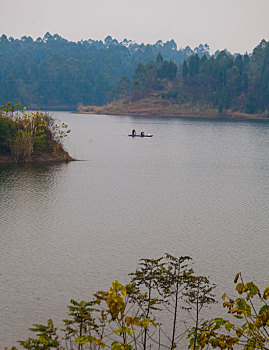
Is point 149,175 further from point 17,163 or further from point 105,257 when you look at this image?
point 105,257

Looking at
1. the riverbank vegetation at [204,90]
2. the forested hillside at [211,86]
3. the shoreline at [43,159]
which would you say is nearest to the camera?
the shoreline at [43,159]

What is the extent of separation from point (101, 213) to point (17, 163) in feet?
57.1

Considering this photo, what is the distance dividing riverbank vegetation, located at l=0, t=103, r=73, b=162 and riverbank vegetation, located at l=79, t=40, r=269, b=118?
104m

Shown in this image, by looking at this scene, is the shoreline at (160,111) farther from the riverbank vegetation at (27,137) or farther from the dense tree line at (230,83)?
the riverbank vegetation at (27,137)

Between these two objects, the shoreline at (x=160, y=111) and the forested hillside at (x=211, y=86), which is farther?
the forested hillside at (x=211, y=86)

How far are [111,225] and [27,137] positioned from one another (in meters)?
19.2

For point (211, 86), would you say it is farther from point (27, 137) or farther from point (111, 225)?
point (111, 225)

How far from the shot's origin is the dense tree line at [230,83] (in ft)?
476

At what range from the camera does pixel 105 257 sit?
20734 millimetres

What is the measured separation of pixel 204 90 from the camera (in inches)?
6260

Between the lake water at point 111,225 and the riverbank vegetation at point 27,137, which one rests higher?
the riverbank vegetation at point 27,137

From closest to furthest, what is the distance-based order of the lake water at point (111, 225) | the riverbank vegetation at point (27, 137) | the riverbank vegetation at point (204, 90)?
the lake water at point (111, 225) < the riverbank vegetation at point (27, 137) < the riverbank vegetation at point (204, 90)

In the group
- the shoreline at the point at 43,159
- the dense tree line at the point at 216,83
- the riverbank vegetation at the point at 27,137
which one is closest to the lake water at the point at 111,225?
the shoreline at the point at 43,159

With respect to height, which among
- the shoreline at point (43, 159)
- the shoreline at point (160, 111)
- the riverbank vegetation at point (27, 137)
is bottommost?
the shoreline at point (43, 159)
